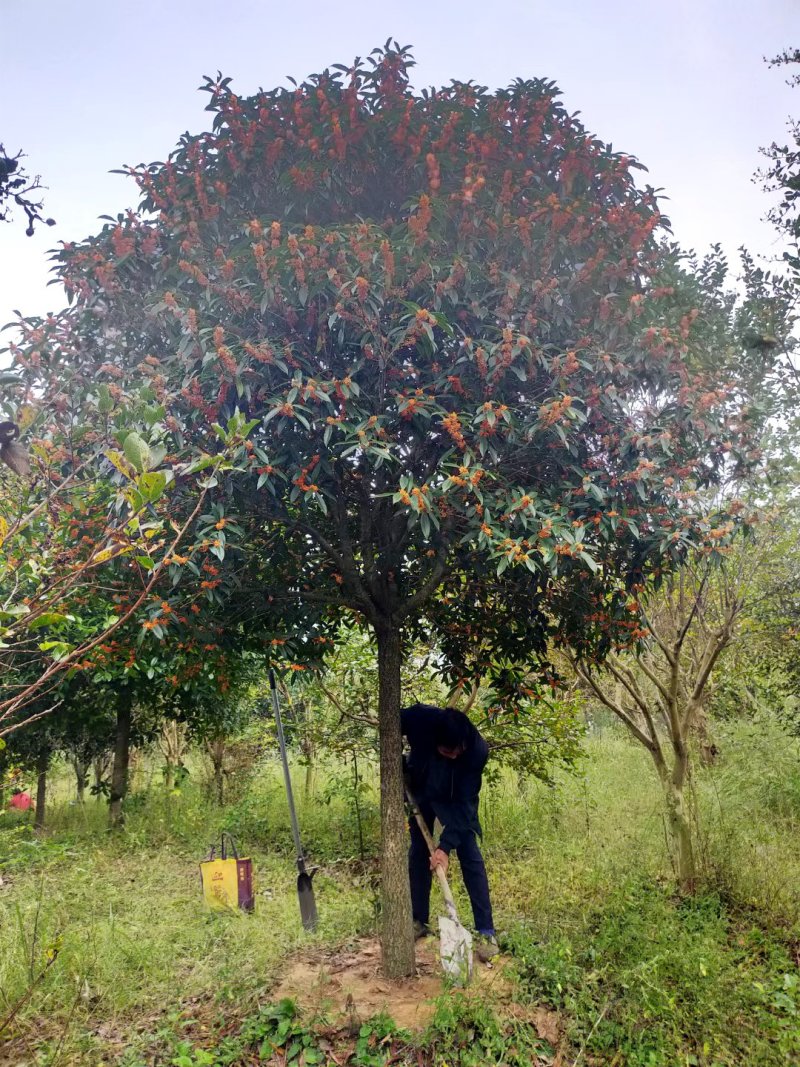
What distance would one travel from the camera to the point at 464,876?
440 centimetres

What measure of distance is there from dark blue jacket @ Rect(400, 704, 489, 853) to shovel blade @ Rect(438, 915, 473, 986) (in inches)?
→ 17.9

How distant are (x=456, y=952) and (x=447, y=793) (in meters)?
1.00

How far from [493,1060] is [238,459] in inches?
120

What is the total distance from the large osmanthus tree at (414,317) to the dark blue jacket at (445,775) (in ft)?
1.90

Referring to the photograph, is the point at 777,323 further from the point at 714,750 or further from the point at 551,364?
the point at 714,750

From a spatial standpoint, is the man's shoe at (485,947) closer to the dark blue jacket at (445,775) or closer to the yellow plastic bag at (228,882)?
the dark blue jacket at (445,775)

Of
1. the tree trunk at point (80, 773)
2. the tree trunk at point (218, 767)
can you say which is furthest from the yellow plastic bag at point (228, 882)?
the tree trunk at point (80, 773)

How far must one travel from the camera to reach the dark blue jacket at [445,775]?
4.42m

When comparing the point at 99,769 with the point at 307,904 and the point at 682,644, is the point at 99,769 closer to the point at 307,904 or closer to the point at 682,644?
the point at 307,904

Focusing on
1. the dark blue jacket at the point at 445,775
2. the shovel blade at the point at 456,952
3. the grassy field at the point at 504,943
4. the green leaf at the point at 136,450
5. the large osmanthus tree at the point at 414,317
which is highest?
the large osmanthus tree at the point at 414,317

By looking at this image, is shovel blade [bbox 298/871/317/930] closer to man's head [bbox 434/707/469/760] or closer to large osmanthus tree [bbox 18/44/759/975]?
large osmanthus tree [bbox 18/44/759/975]

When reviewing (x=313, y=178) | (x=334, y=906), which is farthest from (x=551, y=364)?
(x=334, y=906)

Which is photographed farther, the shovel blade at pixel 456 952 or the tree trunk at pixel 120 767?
the tree trunk at pixel 120 767

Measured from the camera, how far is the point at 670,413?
3744mm
